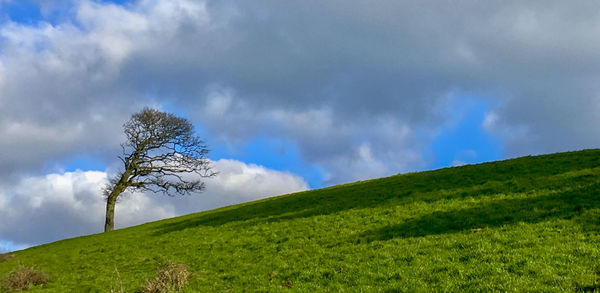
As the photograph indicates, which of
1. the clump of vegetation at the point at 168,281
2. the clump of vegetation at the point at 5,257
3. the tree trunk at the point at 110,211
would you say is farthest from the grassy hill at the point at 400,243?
the tree trunk at the point at 110,211

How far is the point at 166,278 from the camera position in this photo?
719 inches

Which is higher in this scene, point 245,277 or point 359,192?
point 359,192

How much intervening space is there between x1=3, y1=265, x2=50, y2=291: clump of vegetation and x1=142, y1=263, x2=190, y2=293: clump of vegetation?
12.6 meters

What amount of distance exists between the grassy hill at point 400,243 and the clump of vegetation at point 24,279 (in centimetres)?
93

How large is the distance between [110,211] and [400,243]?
49.7 m

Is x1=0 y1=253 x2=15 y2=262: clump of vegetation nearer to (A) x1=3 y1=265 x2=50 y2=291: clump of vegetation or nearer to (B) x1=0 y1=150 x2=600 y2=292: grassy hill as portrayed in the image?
(B) x1=0 y1=150 x2=600 y2=292: grassy hill

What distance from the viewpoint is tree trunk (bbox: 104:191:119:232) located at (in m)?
56.2

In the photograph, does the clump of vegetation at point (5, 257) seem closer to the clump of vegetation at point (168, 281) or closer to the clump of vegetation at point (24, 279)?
the clump of vegetation at point (24, 279)

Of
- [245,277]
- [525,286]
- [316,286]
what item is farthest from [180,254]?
[525,286]

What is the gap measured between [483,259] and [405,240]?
5.11 metres

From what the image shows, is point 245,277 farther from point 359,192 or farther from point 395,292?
point 359,192

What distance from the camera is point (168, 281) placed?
59.6 feet

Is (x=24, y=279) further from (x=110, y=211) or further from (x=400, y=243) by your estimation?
(x=110, y=211)

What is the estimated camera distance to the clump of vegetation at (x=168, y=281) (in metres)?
17.9
